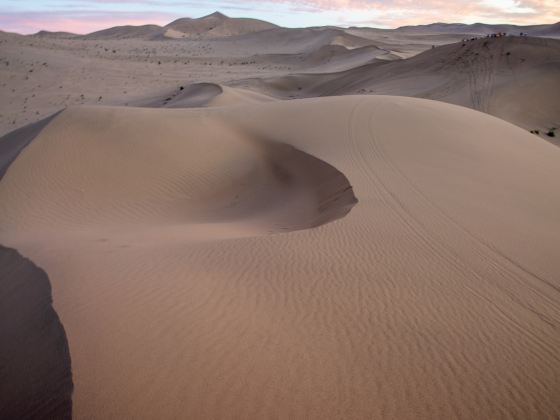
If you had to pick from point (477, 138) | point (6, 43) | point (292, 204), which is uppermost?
point (6, 43)

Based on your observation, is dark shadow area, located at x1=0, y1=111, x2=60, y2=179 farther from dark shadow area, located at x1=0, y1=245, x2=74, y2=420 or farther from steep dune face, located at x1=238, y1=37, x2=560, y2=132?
steep dune face, located at x1=238, y1=37, x2=560, y2=132

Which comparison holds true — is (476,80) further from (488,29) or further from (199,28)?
(488,29)

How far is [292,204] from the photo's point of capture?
7.05 metres

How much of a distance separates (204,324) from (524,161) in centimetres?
787

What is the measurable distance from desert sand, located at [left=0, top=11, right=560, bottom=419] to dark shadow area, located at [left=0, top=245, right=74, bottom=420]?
15 millimetres

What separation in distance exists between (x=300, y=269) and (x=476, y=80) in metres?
19.8

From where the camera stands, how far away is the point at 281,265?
4230 mm

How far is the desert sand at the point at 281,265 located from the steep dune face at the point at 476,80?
8.19 metres

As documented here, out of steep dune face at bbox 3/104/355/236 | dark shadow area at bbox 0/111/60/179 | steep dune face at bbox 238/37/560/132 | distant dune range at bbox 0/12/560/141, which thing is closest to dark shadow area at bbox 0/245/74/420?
steep dune face at bbox 3/104/355/236

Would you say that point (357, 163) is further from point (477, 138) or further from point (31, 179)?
point (31, 179)

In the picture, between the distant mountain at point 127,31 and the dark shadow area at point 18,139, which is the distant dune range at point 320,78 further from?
the distant mountain at point 127,31

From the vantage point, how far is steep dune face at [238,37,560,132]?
58.5 feet

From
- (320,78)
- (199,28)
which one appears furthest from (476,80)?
(199,28)

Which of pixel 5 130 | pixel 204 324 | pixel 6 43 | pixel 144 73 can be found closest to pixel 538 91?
pixel 204 324
